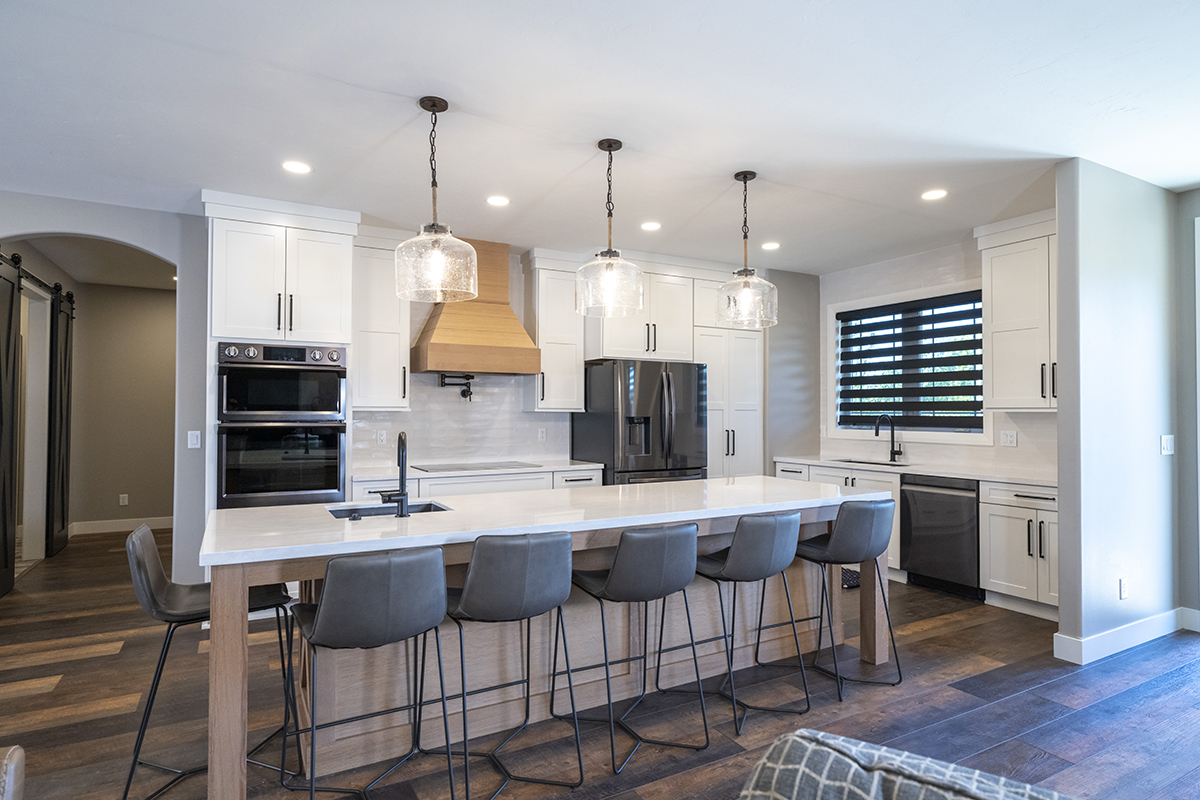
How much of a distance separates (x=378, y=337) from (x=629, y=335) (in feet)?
6.15

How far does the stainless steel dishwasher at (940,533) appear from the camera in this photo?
439cm

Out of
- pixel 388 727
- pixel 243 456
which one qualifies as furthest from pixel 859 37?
pixel 243 456

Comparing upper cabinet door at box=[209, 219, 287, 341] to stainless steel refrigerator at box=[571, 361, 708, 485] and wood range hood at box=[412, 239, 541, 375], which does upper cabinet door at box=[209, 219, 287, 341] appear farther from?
stainless steel refrigerator at box=[571, 361, 708, 485]

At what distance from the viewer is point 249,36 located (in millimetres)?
2248

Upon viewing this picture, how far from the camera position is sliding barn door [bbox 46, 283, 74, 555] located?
5.64 m

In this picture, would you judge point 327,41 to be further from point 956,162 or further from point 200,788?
point 956,162

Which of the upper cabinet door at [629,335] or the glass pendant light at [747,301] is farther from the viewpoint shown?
the upper cabinet door at [629,335]

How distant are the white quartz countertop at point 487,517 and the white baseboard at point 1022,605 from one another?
1589 mm

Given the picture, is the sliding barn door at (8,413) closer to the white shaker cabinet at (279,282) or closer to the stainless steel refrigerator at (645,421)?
the white shaker cabinet at (279,282)

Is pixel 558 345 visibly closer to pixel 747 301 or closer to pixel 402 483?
pixel 747 301

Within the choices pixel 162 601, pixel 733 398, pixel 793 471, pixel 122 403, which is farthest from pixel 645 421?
pixel 122 403

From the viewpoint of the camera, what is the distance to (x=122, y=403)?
6.96 meters

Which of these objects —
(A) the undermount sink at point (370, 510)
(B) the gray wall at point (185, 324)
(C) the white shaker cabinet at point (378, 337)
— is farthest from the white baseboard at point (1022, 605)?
(B) the gray wall at point (185, 324)

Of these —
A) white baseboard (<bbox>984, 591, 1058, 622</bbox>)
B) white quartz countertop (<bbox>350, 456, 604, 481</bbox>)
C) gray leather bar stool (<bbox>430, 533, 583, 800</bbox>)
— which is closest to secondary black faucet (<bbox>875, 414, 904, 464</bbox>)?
white baseboard (<bbox>984, 591, 1058, 622</bbox>)
